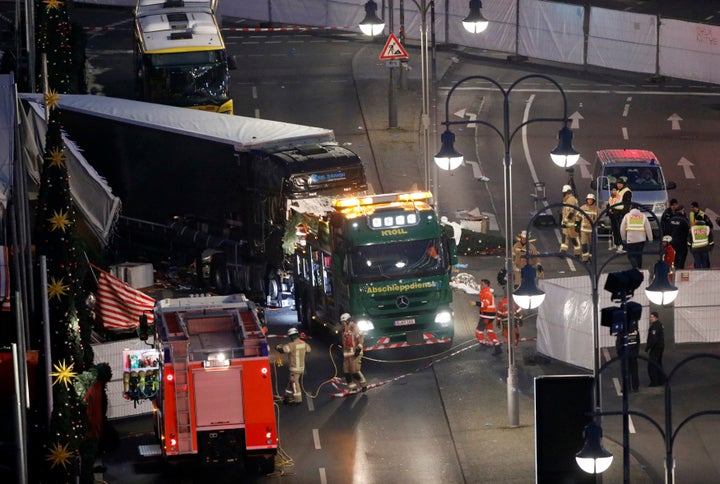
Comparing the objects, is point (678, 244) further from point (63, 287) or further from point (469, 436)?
point (63, 287)

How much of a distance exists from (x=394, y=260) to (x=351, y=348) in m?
2.44

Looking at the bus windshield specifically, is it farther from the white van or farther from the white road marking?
the white road marking

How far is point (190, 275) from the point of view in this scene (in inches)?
1607

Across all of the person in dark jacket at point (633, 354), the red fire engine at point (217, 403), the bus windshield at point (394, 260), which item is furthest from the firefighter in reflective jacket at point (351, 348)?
the person in dark jacket at point (633, 354)

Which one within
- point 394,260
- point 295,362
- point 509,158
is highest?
point 509,158

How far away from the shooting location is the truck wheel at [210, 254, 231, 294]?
128ft

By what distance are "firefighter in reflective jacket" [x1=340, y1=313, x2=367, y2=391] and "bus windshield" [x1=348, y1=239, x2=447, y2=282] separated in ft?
4.61

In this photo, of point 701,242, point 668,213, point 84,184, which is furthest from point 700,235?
point 84,184

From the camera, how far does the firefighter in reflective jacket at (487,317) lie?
34500 mm

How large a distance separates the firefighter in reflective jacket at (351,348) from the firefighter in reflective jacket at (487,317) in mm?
2979

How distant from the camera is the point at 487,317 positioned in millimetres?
34812

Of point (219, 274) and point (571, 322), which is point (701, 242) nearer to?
point (571, 322)

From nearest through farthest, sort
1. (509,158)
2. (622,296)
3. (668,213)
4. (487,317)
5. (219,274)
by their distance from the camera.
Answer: (622,296), (509,158), (487,317), (668,213), (219,274)

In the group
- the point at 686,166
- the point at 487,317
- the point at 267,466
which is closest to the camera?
the point at 267,466
